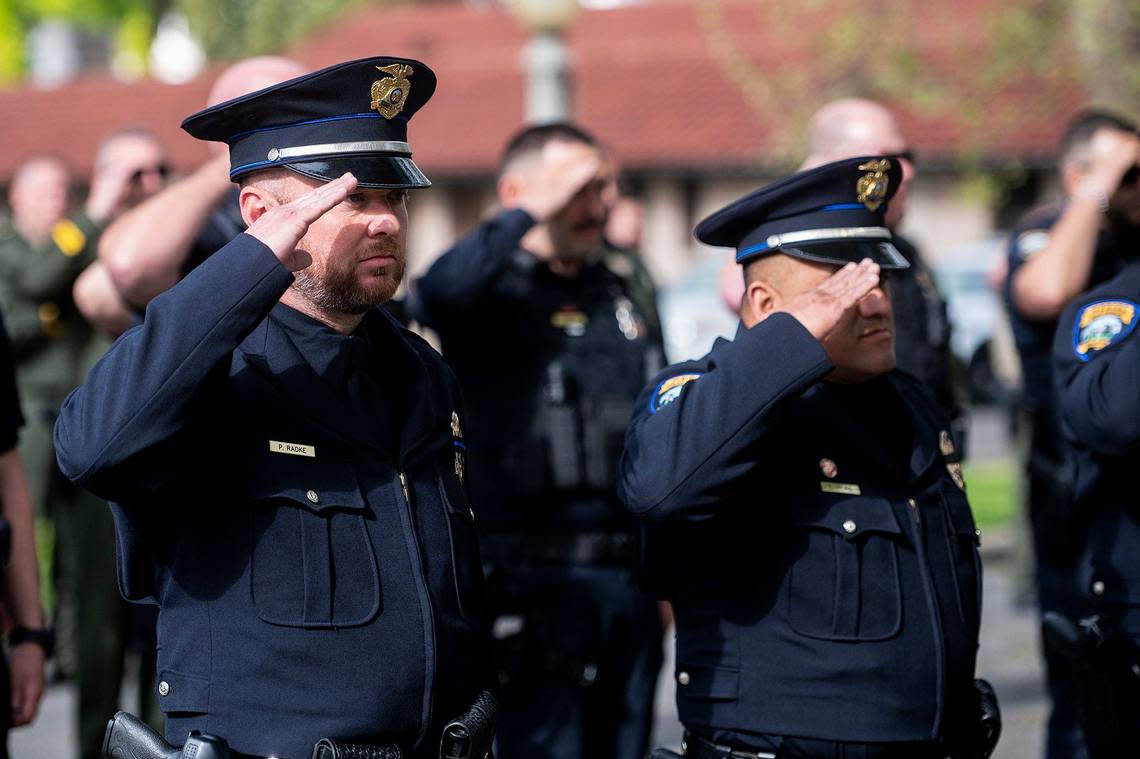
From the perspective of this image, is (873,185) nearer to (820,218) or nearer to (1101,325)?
(820,218)

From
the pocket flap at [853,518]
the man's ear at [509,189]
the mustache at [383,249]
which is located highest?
the man's ear at [509,189]

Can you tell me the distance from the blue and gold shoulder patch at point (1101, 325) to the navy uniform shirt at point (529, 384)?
147 centimetres

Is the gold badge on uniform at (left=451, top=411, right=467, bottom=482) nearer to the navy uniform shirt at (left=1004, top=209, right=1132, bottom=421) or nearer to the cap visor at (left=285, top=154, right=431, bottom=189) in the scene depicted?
the cap visor at (left=285, top=154, right=431, bottom=189)

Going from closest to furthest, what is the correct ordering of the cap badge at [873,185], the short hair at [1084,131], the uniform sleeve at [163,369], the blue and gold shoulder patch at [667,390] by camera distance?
the uniform sleeve at [163,369], the blue and gold shoulder patch at [667,390], the cap badge at [873,185], the short hair at [1084,131]

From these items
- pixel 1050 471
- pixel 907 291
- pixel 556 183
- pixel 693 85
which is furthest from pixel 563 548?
pixel 693 85

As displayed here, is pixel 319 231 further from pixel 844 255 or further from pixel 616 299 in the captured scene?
pixel 616 299

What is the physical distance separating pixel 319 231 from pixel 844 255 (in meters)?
1.10

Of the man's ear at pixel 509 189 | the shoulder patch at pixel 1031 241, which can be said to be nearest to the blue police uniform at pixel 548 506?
the man's ear at pixel 509 189

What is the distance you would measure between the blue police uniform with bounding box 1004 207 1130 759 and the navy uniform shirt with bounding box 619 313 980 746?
5.74ft

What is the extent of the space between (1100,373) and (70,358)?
456cm

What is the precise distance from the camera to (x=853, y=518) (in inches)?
123

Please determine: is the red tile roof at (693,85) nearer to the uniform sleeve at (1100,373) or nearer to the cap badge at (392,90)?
the uniform sleeve at (1100,373)

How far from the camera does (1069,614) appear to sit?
5.24 meters

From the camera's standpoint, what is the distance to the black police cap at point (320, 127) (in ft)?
9.05
